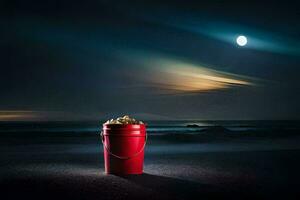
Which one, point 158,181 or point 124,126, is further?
point 124,126

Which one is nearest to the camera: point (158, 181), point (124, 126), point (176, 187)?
point (176, 187)

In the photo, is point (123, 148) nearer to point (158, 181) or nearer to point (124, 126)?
point (124, 126)

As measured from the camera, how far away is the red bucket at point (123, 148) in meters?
9.24

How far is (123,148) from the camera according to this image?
30.5ft

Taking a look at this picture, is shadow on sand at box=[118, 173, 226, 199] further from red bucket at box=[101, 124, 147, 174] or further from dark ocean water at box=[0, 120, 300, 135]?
dark ocean water at box=[0, 120, 300, 135]

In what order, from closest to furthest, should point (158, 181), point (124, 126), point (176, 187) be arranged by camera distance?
point (176, 187), point (158, 181), point (124, 126)

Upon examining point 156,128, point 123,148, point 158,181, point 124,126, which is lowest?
point 156,128

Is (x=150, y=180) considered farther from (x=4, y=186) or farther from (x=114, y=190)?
(x=4, y=186)

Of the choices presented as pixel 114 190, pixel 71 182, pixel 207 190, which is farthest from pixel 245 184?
pixel 71 182

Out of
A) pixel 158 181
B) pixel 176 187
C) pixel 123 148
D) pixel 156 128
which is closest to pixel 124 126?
pixel 123 148

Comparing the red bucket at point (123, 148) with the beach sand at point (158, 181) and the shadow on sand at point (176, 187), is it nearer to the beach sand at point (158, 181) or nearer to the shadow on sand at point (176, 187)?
the beach sand at point (158, 181)

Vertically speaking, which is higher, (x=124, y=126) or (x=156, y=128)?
(x=124, y=126)

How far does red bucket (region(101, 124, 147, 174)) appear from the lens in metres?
9.24

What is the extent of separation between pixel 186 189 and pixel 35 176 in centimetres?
335
